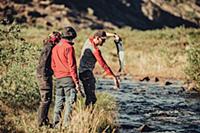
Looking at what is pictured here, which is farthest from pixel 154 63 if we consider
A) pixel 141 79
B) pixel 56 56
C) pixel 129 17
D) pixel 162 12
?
pixel 162 12

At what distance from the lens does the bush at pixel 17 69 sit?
14.3m

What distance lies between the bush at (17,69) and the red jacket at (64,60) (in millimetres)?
2476

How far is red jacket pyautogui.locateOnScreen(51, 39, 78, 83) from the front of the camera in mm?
11672

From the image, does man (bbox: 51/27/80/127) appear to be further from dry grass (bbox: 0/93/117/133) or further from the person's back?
the person's back

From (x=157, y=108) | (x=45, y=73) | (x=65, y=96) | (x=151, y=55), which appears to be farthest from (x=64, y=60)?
(x=151, y=55)

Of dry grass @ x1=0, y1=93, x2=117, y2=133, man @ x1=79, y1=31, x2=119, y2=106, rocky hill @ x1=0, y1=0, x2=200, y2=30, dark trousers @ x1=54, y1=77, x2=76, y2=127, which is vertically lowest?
dry grass @ x1=0, y1=93, x2=117, y2=133

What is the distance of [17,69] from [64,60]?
10.6ft

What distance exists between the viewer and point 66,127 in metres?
11.1

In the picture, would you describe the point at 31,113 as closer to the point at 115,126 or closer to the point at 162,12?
the point at 115,126

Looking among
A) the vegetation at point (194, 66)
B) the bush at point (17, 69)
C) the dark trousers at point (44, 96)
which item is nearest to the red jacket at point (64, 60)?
the dark trousers at point (44, 96)

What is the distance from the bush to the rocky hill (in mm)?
59194

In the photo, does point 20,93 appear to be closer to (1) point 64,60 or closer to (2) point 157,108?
(1) point 64,60

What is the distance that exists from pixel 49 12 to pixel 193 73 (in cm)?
6591

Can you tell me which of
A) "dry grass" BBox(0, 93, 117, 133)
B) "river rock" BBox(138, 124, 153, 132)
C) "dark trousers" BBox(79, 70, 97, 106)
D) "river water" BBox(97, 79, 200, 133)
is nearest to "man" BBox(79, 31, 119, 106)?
"dark trousers" BBox(79, 70, 97, 106)
